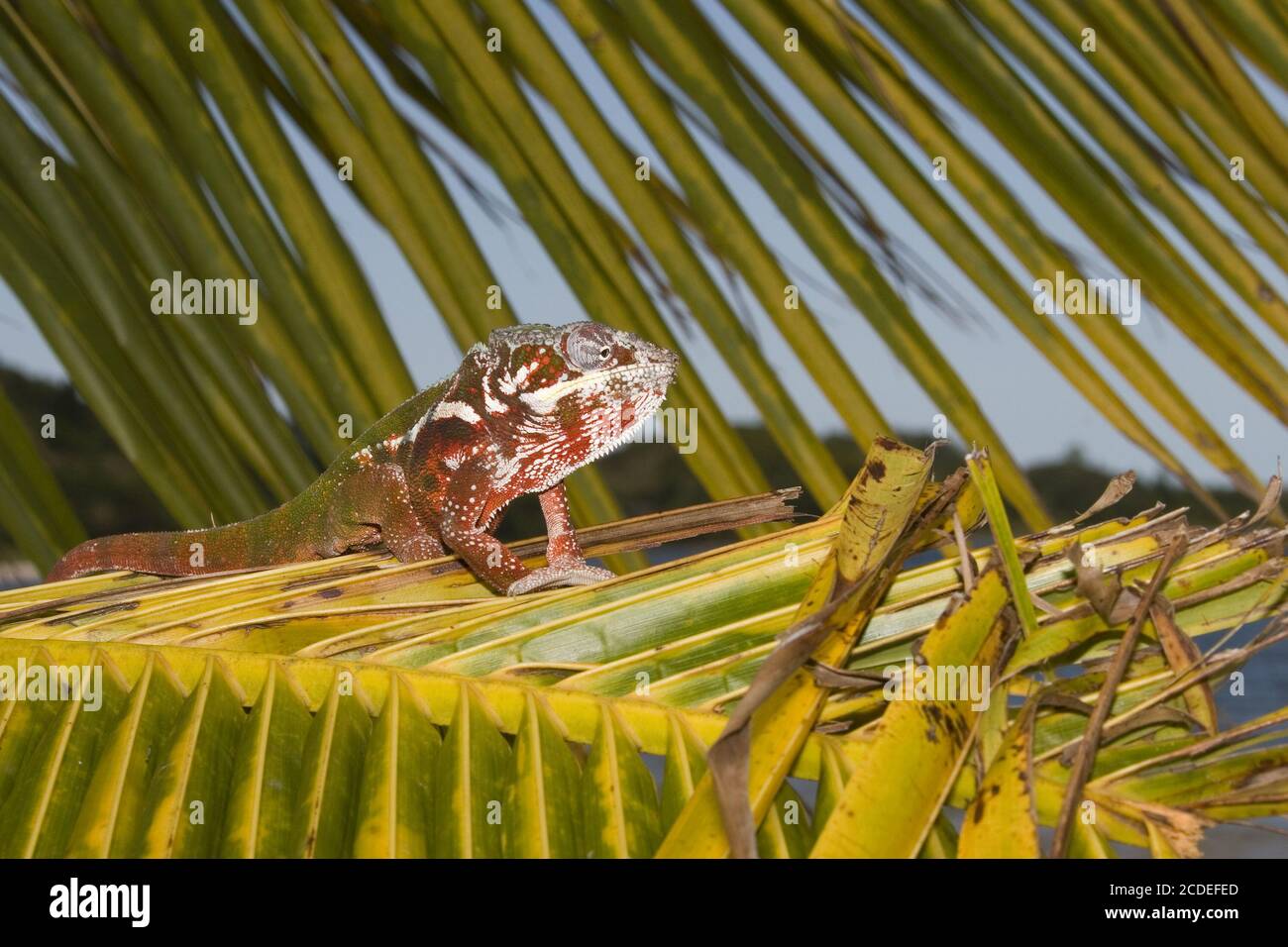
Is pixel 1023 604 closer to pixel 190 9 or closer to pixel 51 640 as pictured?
pixel 51 640

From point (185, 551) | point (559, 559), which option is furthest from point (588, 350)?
point (185, 551)

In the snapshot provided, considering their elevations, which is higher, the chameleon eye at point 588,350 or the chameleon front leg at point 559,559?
the chameleon eye at point 588,350

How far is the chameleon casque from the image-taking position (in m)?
1.87

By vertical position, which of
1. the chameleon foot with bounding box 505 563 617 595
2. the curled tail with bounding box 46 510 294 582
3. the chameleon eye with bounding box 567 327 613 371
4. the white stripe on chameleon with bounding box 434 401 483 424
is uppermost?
the chameleon eye with bounding box 567 327 613 371

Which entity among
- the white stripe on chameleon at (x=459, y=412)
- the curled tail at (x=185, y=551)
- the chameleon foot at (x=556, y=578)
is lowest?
the chameleon foot at (x=556, y=578)

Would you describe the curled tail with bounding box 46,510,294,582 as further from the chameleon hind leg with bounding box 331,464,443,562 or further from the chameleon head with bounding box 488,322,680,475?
the chameleon head with bounding box 488,322,680,475

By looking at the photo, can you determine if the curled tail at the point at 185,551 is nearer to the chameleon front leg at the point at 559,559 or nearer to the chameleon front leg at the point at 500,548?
the chameleon front leg at the point at 500,548

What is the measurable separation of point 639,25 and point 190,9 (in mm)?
646

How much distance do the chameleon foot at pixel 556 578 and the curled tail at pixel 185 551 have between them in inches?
26.4

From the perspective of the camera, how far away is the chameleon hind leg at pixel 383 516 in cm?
193

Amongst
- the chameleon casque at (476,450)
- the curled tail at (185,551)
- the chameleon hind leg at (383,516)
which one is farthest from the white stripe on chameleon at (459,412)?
the curled tail at (185,551)

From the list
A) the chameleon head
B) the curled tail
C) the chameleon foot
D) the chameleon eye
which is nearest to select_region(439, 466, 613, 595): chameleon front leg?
the chameleon foot

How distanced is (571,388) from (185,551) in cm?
83

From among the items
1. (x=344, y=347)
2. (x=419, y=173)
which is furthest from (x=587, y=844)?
(x=419, y=173)
